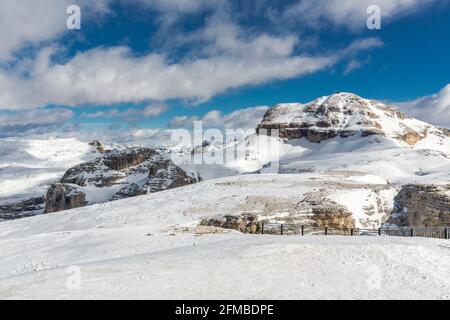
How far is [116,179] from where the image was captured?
151375 mm

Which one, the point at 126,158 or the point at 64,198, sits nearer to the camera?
the point at 64,198

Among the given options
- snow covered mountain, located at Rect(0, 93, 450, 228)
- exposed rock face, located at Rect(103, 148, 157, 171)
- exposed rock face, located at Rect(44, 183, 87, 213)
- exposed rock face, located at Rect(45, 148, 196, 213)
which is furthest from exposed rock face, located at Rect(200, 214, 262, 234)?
exposed rock face, located at Rect(103, 148, 157, 171)

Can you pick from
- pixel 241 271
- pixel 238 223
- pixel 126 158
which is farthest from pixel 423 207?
pixel 126 158

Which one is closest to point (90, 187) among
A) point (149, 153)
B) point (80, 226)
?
point (149, 153)

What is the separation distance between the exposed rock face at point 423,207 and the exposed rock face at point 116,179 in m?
85.0

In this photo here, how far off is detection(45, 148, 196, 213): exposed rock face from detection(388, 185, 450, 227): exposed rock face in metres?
85.0

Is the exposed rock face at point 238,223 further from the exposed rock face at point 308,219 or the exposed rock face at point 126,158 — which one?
the exposed rock face at point 126,158

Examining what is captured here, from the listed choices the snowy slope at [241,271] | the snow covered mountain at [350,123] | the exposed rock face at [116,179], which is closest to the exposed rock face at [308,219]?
the snowy slope at [241,271]

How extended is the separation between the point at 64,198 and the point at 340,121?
9982 cm

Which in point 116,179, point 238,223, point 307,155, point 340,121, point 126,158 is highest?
point 340,121

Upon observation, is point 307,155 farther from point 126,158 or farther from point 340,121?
point 126,158

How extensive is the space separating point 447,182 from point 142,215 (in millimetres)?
34746

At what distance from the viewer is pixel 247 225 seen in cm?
3406
